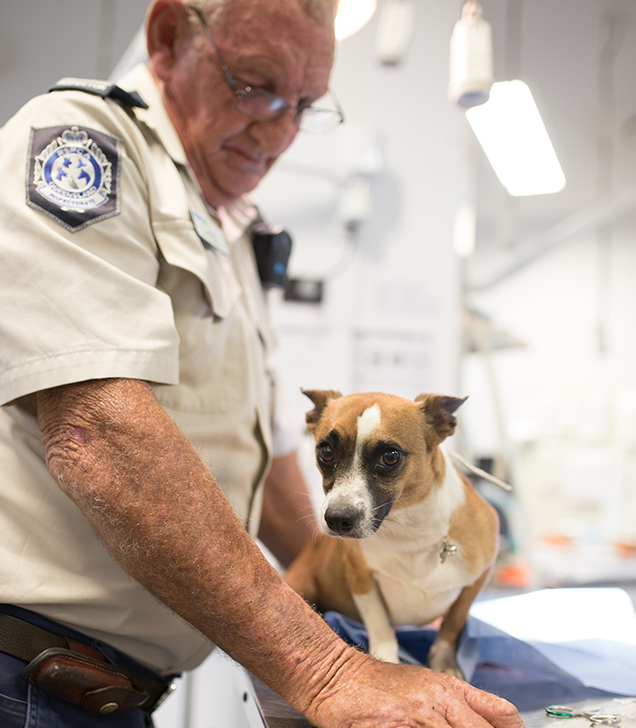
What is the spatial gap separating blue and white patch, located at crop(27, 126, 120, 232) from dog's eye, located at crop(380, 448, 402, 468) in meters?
0.41

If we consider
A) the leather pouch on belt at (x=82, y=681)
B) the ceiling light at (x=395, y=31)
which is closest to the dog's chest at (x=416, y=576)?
the leather pouch on belt at (x=82, y=681)

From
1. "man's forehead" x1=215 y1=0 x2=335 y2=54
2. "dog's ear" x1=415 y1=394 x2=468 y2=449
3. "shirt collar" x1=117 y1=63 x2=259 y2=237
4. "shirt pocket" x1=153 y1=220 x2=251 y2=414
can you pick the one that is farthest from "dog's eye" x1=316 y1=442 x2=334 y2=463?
"man's forehead" x1=215 y1=0 x2=335 y2=54

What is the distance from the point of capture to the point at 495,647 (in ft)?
2.29

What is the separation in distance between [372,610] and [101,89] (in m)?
0.74

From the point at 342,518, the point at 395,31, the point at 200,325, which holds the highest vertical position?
the point at 395,31

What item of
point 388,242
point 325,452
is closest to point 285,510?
point 325,452

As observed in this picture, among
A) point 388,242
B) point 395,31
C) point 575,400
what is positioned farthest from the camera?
point 575,400

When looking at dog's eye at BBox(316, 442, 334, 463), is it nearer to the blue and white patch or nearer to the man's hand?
the man's hand

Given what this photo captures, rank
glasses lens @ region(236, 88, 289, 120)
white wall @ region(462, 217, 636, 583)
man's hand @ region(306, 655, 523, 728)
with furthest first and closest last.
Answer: white wall @ region(462, 217, 636, 583) → glasses lens @ region(236, 88, 289, 120) → man's hand @ region(306, 655, 523, 728)

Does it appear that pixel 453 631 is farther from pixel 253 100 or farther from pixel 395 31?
pixel 395 31

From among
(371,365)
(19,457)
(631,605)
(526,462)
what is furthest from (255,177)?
(526,462)

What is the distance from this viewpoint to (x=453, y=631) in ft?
2.17

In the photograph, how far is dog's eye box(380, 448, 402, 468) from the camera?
559 millimetres

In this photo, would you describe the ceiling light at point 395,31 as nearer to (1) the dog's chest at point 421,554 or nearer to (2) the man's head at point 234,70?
(2) the man's head at point 234,70
